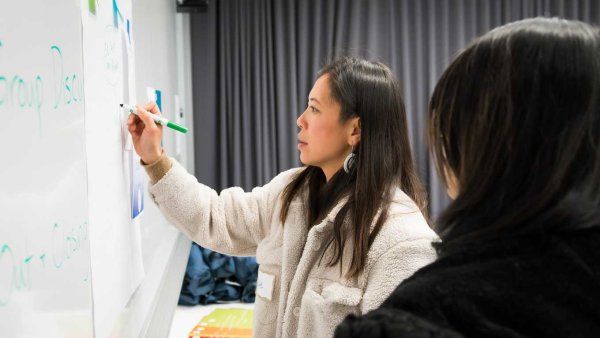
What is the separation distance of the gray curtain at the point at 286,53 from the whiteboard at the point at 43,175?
2776 millimetres

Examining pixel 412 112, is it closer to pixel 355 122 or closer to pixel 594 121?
pixel 355 122

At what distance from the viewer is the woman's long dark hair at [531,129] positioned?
534 millimetres

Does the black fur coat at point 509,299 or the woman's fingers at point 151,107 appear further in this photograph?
the woman's fingers at point 151,107

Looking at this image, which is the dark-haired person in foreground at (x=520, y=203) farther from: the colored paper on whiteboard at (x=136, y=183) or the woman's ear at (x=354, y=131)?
the colored paper on whiteboard at (x=136, y=183)

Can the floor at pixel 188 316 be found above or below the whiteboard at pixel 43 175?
below

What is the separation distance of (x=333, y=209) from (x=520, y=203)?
67 centimetres

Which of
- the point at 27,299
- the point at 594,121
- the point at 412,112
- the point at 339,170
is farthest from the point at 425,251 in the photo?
the point at 412,112

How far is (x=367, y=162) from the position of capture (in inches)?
46.1

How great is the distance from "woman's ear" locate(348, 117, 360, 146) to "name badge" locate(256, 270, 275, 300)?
14.3 inches

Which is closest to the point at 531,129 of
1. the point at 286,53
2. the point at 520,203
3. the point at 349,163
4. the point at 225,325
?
the point at 520,203

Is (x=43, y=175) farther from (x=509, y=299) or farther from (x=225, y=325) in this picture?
(x=225, y=325)

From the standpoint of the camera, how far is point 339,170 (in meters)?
1.26

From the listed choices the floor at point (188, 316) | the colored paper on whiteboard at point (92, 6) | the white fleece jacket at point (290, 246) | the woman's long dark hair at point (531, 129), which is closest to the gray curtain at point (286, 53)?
the floor at point (188, 316)

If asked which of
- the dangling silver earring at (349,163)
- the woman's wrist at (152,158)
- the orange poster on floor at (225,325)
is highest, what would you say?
the woman's wrist at (152,158)
